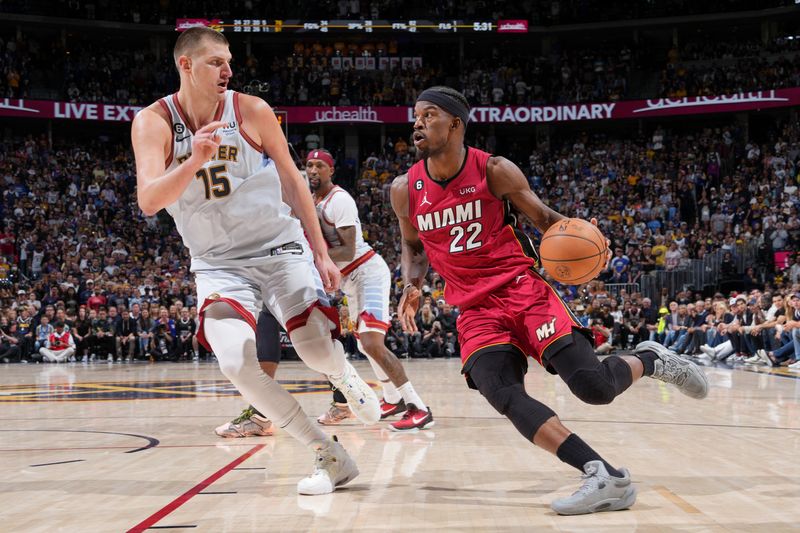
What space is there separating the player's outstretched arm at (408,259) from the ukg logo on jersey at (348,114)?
26.6 meters

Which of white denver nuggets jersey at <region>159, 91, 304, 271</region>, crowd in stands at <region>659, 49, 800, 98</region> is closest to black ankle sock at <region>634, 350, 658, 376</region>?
white denver nuggets jersey at <region>159, 91, 304, 271</region>

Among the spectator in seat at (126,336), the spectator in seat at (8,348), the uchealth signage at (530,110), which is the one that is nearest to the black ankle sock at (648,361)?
the spectator in seat at (126,336)

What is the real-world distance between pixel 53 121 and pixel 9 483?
29375mm

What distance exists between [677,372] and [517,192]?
1.29 m

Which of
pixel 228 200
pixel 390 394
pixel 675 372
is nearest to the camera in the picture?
pixel 228 200

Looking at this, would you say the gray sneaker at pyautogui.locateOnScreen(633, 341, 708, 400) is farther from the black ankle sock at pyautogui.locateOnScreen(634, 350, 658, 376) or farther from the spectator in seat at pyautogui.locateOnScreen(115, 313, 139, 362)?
the spectator in seat at pyautogui.locateOnScreen(115, 313, 139, 362)

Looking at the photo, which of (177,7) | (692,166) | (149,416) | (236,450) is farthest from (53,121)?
(236,450)

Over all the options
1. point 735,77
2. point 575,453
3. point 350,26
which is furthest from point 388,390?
point 735,77

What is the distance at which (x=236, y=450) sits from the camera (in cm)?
543

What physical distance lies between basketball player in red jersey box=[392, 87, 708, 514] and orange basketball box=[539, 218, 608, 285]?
10 cm

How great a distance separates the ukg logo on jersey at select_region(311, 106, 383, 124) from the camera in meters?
31.1

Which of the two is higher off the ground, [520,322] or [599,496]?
[520,322]

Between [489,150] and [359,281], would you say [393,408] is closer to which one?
[359,281]

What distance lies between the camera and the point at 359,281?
24.0 ft
